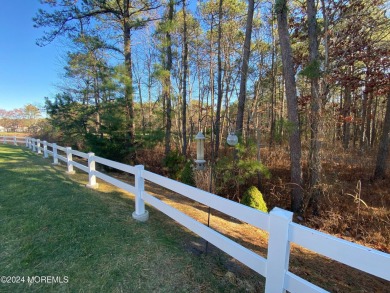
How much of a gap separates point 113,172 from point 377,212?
961 centimetres

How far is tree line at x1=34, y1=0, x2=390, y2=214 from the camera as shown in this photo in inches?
236

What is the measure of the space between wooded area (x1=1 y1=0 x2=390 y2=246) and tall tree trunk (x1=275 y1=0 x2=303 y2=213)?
28mm

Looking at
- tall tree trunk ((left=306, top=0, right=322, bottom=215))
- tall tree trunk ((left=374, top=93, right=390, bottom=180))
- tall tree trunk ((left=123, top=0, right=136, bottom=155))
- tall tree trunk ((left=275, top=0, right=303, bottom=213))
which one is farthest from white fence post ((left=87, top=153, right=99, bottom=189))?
tall tree trunk ((left=374, top=93, right=390, bottom=180))

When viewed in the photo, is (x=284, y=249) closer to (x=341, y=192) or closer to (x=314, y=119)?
(x=314, y=119)

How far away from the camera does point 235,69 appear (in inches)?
520

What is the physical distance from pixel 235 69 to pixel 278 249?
12.9m

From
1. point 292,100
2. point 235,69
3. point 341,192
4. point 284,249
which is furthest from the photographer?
point 235,69

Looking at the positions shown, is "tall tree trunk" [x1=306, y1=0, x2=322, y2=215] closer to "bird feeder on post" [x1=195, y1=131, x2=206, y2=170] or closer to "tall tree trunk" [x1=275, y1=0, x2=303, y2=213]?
"tall tree trunk" [x1=275, y1=0, x2=303, y2=213]

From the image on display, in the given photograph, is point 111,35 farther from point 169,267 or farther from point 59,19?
point 169,267

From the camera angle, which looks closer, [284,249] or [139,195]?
[284,249]

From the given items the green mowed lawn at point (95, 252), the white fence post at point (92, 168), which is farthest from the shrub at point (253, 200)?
the white fence post at point (92, 168)

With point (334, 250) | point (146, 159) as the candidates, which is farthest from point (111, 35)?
point (334, 250)

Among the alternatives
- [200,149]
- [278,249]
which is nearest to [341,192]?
[200,149]

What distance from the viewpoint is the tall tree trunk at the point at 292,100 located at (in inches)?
239
